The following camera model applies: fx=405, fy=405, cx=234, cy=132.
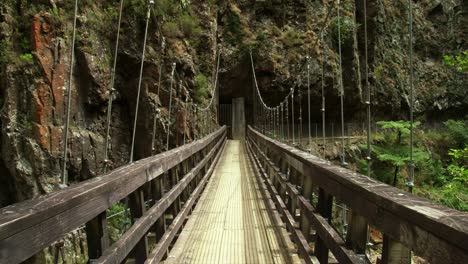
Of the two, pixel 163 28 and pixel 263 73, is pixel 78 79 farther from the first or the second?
pixel 263 73

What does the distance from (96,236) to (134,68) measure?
11.8 meters

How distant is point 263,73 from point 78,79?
39.9 ft

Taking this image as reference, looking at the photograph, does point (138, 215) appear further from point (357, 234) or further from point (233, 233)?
point (233, 233)

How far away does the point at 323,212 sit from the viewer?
229 centimetres

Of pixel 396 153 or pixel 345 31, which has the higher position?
pixel 345 31

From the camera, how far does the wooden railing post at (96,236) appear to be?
150cm

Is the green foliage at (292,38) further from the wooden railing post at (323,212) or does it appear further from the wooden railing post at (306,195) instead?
the wooden railing post at (323,212)

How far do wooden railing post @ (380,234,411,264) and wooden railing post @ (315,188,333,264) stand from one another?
0.87m

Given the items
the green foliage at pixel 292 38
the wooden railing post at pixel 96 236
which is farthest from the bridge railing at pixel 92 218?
the green foliage at pixel 292 38

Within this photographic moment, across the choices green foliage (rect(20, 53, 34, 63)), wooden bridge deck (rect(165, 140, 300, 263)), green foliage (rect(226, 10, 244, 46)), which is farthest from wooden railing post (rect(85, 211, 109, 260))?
green foliage (rect(226, 10, 244, 46))

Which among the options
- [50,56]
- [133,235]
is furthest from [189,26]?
[133,235]

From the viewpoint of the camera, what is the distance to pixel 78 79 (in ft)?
36.6

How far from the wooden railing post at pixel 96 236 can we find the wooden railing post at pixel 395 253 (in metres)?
1.01

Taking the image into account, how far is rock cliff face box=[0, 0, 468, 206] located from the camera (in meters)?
9.50
